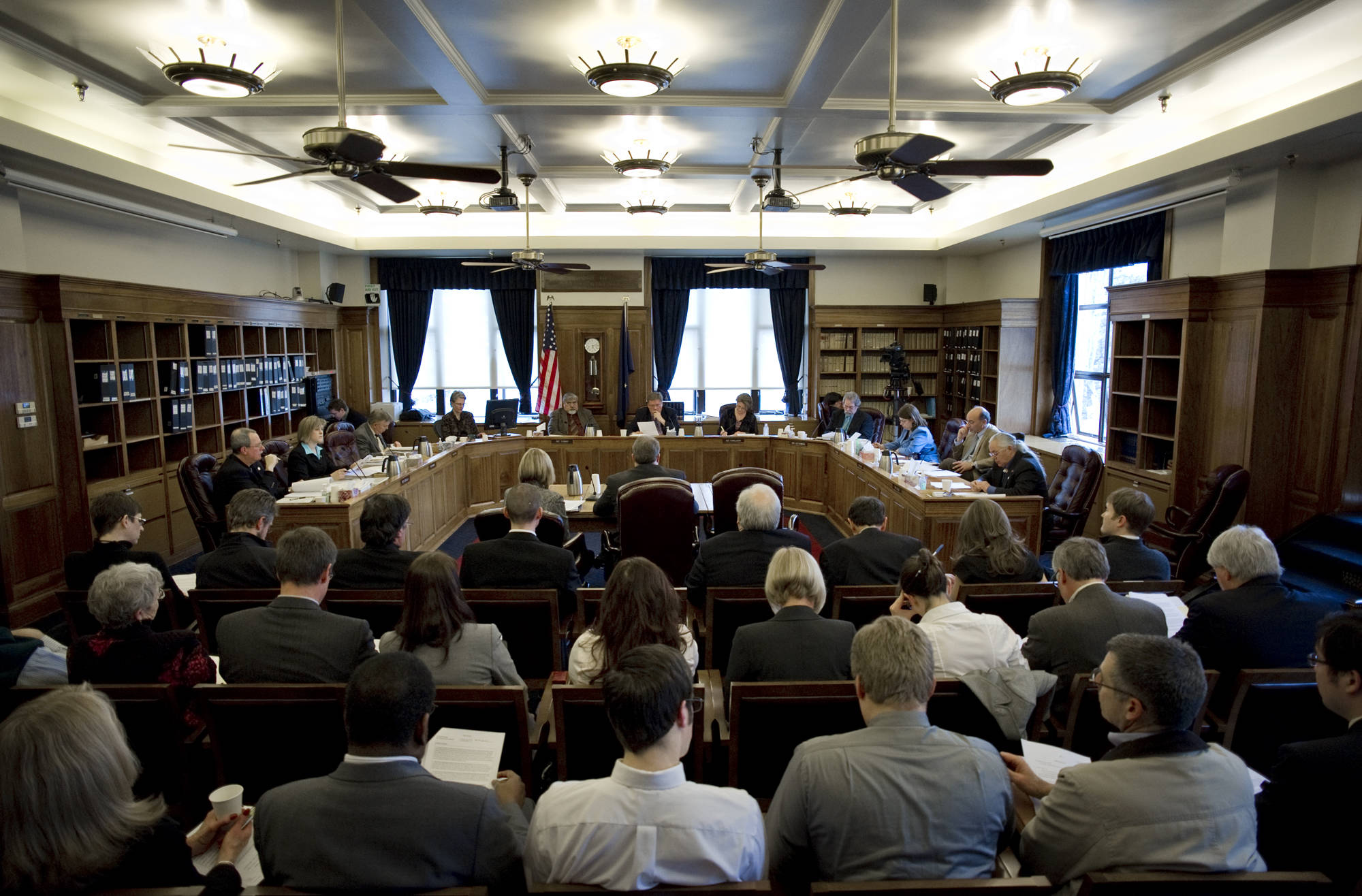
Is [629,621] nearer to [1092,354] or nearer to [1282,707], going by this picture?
[1282,707]

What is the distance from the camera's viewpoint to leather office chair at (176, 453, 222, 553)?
5832 millimetres

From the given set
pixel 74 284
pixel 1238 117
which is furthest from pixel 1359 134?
pixel 74 284

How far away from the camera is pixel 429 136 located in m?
6.77

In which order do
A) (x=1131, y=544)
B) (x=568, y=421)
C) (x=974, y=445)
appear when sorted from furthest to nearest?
(x=568, y=421), (x=974, y=445), (x=1131, y=544)

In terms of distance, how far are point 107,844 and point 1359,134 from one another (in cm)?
697

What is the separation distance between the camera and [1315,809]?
5.73ft

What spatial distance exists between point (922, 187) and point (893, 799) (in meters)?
3.45

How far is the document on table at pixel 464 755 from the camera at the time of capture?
6.81 feet

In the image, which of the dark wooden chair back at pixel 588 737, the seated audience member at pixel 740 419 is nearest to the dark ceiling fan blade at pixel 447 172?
the dark wooden chair back at pixel 588 737

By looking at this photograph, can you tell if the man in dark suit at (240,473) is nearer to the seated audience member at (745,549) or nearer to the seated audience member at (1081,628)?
the seated audience member at (745,549)

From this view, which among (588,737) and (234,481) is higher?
(234,481)

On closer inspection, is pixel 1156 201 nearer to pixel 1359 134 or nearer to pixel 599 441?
pixel 1359 134

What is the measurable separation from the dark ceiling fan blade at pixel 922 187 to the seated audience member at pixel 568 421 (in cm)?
596

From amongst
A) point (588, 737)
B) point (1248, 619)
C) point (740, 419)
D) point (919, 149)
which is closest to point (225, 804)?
point (588, 737)
